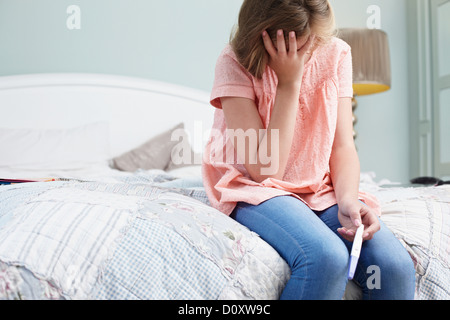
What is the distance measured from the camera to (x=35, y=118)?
251 cm

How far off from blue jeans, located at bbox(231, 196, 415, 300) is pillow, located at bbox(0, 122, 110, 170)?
1.59 meters

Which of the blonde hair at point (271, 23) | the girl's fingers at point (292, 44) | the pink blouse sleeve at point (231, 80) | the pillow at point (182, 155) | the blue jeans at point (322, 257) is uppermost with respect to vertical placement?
the blonde hair at point (271, 23)

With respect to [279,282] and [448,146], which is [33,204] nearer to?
[279,282]

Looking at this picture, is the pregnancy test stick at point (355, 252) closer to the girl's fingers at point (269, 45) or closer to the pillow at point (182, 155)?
the girl's fingers at point (269, 45)

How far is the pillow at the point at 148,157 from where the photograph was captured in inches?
94.7


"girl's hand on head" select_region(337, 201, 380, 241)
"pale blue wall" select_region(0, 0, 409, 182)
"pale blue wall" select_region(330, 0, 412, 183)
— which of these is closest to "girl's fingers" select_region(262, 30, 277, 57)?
"girl's hand on head" select_region(337, 201, 380, 241)

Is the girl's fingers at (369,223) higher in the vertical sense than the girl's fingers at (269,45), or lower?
lower

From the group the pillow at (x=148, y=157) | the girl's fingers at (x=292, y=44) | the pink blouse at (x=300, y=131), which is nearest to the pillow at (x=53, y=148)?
the pillow at (x=148, y=157)

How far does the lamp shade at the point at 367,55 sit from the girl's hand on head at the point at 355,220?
1.87m

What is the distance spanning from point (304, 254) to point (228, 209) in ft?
0.89

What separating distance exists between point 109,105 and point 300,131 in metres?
1.71

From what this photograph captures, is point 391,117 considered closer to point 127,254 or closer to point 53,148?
point 53,148

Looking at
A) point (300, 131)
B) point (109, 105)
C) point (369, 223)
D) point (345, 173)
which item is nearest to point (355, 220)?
point (369, 223)

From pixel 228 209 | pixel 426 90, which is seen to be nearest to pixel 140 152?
pixel 228 209
